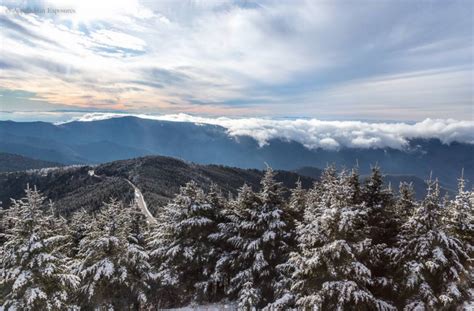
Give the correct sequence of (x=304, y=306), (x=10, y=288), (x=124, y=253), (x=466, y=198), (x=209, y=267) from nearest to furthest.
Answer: (x=304, y=306), (x=466, y=198), (x=10, y=288), (x=124, y=253), (x=209, y=267)

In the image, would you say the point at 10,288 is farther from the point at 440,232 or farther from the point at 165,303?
the point at 440,232

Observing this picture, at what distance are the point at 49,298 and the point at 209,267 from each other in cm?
978

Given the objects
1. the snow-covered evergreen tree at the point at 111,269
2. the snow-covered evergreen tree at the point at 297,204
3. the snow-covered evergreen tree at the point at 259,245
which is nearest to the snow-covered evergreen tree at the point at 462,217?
the snow-covered evergreen tree at the point at 259,245

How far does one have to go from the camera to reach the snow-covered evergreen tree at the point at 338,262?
13541mm

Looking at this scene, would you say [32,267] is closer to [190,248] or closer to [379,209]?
[190,248]

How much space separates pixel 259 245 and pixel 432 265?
9.29 m

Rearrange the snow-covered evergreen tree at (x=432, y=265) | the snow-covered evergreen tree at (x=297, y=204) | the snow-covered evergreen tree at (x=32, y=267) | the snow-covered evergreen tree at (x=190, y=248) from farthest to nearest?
1. the snow-covered evergreen tree at (x=297, y=204)
2. the snow-covered evergreen tree at (x=190, y=248)
3. the snow-covered evergreen tree at (x=32, y=267)
4. the snow-covered evergreen tree at (x=432, y=265)

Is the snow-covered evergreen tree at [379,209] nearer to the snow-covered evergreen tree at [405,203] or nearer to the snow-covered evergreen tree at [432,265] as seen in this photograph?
the snow-covered evergreen tree at [405,203]

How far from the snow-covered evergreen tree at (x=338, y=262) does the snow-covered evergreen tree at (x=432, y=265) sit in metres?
1.60

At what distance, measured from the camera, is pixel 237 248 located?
21.8 metres

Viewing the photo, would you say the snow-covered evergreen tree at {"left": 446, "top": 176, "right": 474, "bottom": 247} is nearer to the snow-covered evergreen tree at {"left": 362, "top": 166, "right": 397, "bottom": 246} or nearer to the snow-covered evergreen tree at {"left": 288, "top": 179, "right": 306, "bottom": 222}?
the snow-covered evergreen tree at {"left": 362, "top": 166, "right": 397, "bottom": 246}

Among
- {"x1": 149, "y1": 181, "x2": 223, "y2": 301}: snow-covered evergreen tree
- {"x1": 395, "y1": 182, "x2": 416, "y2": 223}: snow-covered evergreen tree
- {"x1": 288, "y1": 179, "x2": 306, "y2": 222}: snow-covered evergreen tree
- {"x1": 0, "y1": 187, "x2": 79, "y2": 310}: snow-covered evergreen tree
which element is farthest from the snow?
{"x1": 395, "y1": 182, "x2": 416, "y2": 223}: snow-covered evergreen tree

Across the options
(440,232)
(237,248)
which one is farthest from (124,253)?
(440,232)

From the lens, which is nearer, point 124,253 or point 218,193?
point 124,253
